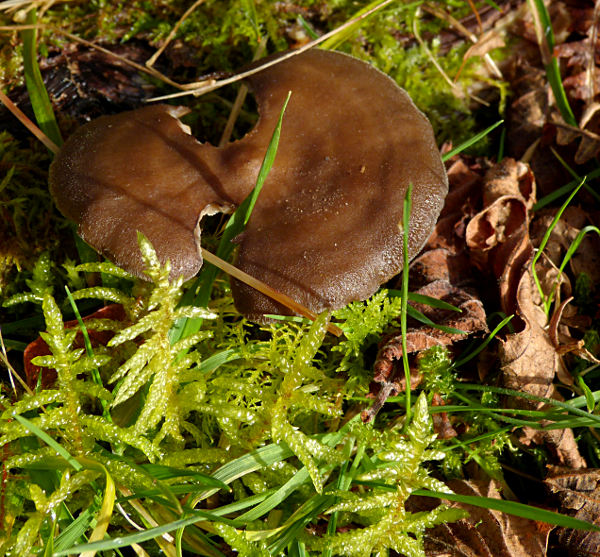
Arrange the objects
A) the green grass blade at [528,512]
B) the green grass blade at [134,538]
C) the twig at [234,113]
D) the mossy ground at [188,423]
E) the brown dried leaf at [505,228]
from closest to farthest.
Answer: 1. the green grass blade at [134,538]
2. the green grass blade at [528,512]
3. the mossy ground at [188,423]
4. the brown dried leaf at [505,228]
5. the twig at [234,113]

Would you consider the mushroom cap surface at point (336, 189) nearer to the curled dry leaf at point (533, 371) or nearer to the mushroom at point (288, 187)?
the mushroom at point (288, 187)

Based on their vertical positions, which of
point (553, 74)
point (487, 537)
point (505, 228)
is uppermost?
point (553, 74)

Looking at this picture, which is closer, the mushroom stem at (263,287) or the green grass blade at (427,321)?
the mushroom stem at (263,287)

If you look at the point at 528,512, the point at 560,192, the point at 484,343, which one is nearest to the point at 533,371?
the point at 484,343

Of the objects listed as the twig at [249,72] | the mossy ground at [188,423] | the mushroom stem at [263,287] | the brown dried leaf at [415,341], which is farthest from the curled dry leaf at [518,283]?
the twig at [249,72]

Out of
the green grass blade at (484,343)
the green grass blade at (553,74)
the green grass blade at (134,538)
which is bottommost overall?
the green grass blade at (484,343)

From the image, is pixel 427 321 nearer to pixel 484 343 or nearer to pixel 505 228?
pixel 484 343

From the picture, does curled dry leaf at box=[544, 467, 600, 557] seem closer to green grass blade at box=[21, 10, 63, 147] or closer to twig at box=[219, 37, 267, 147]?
twig at box=[219, 37, 267, 147]
